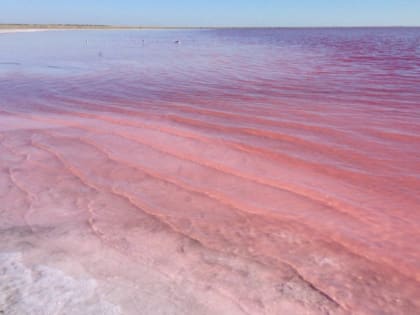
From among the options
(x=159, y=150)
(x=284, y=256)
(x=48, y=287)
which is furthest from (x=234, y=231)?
(x=159, y=150)

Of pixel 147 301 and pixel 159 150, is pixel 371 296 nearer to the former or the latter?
→ pixel 147 301

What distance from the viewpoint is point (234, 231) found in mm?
2805

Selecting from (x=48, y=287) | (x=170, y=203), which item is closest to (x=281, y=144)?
(x=170, y=203)

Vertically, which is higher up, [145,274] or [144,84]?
[145,274]

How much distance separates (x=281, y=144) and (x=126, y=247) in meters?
2.63

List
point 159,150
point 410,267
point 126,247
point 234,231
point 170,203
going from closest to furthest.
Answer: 1. point 410,267
2. point 126,247
3. point 234,231
4. point 170,203
5. point 159,150

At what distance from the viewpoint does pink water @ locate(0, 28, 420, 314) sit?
7.45 ft

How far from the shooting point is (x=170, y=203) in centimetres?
326

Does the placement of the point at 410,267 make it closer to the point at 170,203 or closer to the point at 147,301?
the point at 147,301

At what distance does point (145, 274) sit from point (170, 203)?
1.02m

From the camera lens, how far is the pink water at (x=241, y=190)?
2.27 m

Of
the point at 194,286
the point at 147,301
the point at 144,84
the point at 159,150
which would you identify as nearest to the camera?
the point at 147,301

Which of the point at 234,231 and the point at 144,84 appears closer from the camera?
the point at 234,231

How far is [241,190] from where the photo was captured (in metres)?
3.51
